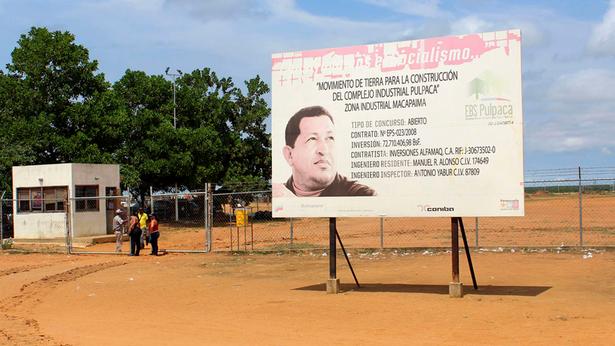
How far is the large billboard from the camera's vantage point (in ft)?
42.9

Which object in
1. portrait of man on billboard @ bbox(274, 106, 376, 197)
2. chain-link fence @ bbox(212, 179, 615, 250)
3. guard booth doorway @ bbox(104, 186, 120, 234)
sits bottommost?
chain-link fence @ bbox(212, 179, 615, 250)

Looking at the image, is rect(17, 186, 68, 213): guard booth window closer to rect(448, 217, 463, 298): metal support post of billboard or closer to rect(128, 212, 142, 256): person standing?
rect(128, 212, 142, 256): person standing

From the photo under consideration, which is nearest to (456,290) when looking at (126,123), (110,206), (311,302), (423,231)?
(311,302)

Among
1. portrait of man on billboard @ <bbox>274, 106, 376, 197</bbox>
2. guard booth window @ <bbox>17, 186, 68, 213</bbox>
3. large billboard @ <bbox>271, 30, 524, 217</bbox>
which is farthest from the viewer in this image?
guard booth window @ <bbox>17, 186, 68, 213</bbox>

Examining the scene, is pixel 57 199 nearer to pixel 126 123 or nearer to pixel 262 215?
pixel 126 123

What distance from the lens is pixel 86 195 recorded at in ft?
104

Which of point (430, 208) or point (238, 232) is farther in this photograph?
point (238, 232)

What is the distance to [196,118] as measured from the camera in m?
45.6

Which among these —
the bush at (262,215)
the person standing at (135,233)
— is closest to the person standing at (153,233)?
the person standing at (135,233)

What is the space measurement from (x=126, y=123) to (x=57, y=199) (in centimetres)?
950

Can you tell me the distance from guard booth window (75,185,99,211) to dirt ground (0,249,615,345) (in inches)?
345

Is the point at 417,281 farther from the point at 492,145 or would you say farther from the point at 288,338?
the point at 288,338

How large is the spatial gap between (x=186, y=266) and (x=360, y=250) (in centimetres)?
599

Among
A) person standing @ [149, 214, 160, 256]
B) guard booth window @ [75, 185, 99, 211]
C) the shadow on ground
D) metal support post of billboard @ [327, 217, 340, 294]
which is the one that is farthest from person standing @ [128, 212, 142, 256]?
metal support post of billboard @ [327, 217, 340, 294]
